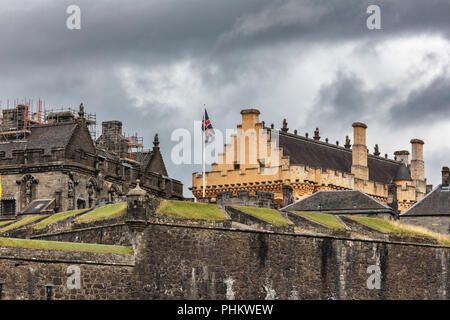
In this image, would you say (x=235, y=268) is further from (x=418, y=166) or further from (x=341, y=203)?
(x=418, y=166)

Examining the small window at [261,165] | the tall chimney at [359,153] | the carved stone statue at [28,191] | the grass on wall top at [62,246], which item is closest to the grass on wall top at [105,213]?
the grass on wall top at [62,246]

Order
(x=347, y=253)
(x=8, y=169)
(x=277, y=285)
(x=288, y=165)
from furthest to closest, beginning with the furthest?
1. (x=288, y=165)
2. (x=8, y=169)
3. (x=347, y=253)
4. (x=277, y=285)

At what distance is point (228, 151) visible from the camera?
306 ft

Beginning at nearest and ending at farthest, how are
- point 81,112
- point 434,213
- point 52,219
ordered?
point 52,219 → point 434,213 → point 81,112

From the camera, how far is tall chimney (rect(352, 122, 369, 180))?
97.3 m

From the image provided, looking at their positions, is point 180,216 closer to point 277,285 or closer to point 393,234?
point 277,285

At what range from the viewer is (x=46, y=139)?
79.6 meters

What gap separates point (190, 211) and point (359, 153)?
45530 mm

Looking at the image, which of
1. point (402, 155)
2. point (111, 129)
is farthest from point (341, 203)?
point (402, 155)

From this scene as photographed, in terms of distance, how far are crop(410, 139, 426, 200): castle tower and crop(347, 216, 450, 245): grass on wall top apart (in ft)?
120

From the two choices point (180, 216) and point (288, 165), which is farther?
point (288, 165)

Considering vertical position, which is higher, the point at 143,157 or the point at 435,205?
the point at 143,157
